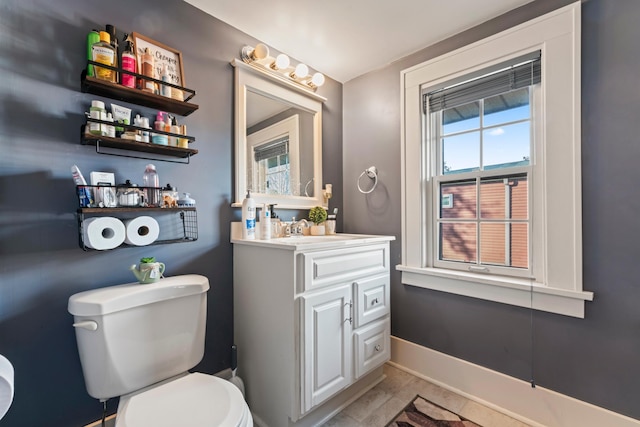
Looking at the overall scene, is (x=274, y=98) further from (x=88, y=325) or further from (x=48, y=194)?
(x=88, y=325)

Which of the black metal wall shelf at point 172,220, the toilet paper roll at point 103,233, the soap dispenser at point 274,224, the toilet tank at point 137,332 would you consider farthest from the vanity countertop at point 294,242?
the toilet paper roll at point 103,233

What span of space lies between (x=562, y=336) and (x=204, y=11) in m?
2.51

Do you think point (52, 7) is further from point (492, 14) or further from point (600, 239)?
point (600, 239)

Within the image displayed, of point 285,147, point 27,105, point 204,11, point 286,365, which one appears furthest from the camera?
point 285,147

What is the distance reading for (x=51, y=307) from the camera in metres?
1.10

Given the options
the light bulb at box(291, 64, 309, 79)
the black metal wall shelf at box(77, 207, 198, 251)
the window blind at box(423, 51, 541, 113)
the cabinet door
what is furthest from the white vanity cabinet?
the light bulb at box(291, 64, 309, 79)

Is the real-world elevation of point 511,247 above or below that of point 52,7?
below

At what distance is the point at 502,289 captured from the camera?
154 cm

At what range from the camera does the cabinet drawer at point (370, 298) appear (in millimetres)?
1564

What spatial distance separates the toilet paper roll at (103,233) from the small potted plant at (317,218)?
1.11 m

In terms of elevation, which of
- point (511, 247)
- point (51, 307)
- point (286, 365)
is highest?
point (511, 247)

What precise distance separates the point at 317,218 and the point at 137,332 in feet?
3.89

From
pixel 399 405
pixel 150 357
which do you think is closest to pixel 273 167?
pixel 150 357

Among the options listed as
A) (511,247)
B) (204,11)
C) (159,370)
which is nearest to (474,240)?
(511,247)
